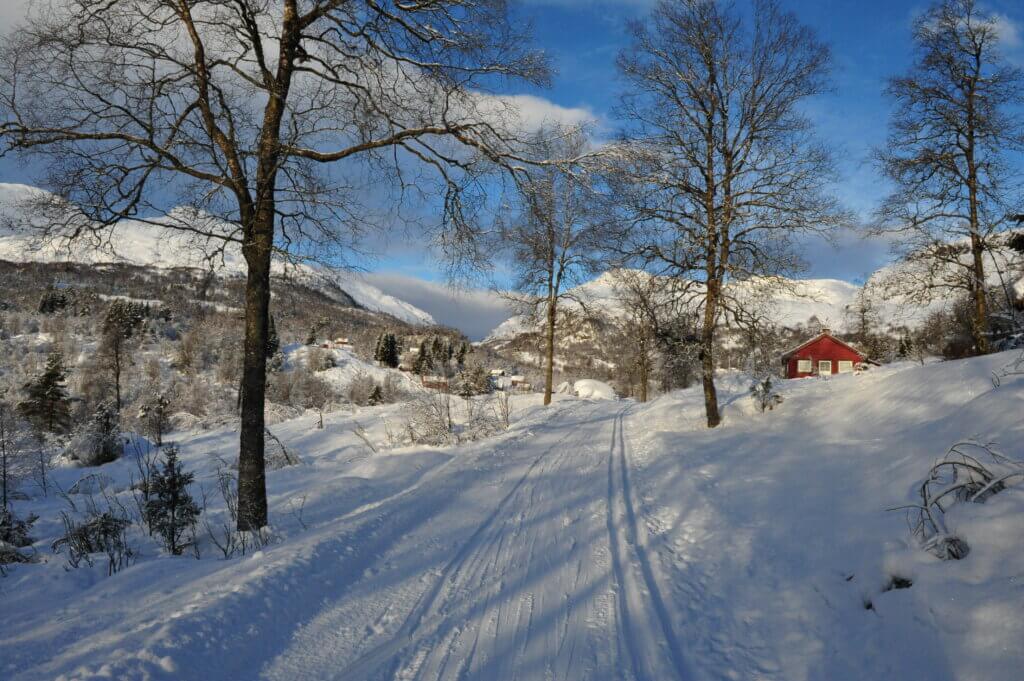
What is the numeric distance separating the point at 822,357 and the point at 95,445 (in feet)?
162

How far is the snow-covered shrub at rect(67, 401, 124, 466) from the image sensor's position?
13.8 meters

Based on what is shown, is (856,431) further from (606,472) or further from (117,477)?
(117,477)

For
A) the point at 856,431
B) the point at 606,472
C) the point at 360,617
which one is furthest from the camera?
the point at 606,472

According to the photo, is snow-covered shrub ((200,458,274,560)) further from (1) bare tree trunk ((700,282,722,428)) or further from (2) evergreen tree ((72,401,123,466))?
(2) evergreen tree ((72,401,123,466))

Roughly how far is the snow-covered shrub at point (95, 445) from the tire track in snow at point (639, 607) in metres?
16.0

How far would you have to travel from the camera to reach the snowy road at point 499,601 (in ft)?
9.02

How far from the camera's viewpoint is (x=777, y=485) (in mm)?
5922

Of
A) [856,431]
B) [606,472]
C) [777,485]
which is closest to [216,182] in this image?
[606,472]

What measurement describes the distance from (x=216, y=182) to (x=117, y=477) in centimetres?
996

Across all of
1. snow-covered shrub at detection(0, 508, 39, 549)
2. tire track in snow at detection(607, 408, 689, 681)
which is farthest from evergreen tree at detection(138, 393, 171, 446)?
tire track in snow at detection(607, 408, 689, 681)

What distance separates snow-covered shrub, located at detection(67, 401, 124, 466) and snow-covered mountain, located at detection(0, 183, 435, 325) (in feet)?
38.0

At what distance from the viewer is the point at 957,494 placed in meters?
3.41

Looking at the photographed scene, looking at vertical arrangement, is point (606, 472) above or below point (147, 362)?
below

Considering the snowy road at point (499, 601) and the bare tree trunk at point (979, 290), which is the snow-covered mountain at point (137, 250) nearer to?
the snowy road at point (499, 601)
